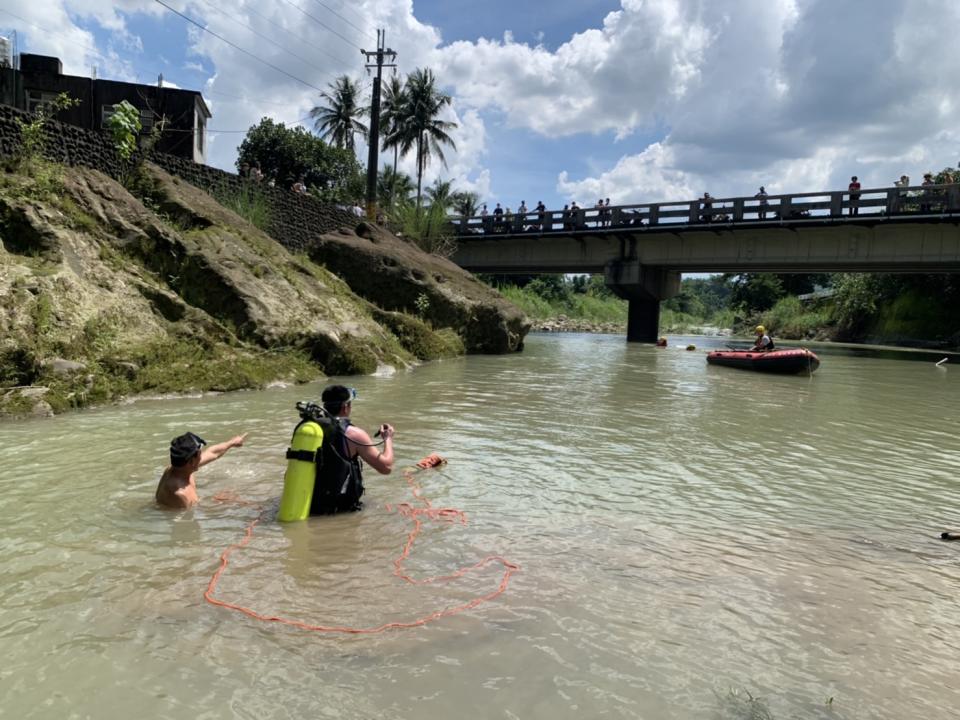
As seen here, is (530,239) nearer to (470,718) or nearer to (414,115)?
(414,115)

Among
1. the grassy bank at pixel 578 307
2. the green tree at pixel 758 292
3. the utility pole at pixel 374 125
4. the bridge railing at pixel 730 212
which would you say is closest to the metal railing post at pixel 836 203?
the bridge railing at pixel 730 212

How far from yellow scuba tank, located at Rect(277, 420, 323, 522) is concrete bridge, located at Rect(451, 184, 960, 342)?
2560cm

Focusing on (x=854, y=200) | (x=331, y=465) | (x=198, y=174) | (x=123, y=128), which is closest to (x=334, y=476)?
(x=331, y=465)

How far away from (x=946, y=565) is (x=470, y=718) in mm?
3620

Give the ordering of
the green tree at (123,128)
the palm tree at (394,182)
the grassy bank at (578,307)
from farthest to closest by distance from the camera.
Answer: the grassy bank at (578,307) → the palm tree at (394,182) → the green tree at (123,128)

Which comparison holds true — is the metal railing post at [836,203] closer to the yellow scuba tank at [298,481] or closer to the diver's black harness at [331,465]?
the diver's black harness at [331,465]

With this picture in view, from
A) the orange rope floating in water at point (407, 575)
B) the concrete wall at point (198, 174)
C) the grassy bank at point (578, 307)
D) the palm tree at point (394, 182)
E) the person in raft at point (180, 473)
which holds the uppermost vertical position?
the palm tree at point (394, 182)

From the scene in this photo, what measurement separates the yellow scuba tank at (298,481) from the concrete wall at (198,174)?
10.3m

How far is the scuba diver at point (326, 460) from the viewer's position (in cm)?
482

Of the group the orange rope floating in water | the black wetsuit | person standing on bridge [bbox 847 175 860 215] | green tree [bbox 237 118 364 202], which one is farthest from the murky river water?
green tree [bbox 237 118 364 202]

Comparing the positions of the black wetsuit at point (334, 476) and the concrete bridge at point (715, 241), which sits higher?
the concrete bridge at point (715, 241)

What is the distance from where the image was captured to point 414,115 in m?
49.8

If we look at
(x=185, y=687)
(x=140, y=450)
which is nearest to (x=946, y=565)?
(x=185, y=687)

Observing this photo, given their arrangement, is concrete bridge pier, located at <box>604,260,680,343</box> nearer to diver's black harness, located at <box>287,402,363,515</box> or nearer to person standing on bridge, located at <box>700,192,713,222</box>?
person standing on bridge, located at <box>700,192,713,222</box>
